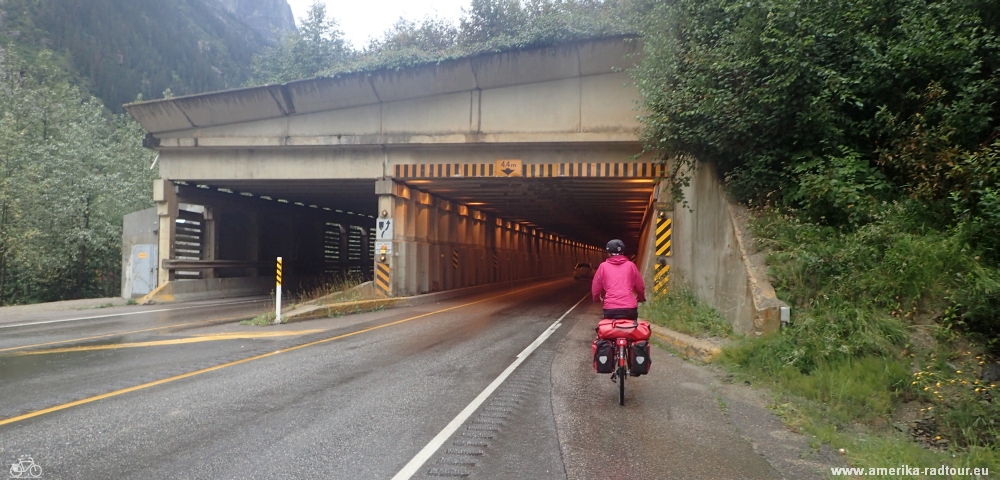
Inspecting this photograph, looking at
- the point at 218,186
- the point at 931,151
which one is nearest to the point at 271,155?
the point at 218,186

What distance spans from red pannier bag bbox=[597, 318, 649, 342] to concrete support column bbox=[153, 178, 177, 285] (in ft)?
67.1

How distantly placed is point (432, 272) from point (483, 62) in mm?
10357

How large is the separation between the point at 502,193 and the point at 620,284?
66.9ft

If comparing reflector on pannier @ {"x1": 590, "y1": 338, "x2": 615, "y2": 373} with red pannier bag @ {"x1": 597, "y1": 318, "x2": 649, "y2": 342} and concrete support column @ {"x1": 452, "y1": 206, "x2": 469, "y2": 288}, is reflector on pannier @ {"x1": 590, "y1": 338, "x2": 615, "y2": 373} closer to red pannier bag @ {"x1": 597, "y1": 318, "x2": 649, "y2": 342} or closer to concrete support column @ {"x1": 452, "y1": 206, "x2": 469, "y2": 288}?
red pannier bag @ {"x1": 597, "y1": 318, "x2": 649, "y2": 342}

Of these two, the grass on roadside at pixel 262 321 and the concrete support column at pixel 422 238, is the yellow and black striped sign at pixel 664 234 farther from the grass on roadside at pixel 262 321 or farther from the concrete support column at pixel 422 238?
the grass on roadside at pixel 262 321

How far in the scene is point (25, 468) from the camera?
15.3 ft

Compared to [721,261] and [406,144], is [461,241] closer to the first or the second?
[406,144]

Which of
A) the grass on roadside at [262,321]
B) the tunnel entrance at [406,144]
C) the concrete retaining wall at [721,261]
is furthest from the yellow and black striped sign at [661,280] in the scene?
the grass on roadside at [262,321]

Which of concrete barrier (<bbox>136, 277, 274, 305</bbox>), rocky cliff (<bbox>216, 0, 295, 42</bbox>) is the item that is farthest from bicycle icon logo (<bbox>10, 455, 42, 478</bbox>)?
rocky cliff (<bbox>216, 0, 295, 42</bbox>)

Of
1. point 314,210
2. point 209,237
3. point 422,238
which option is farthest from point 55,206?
point 422,238

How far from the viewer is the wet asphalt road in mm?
4891

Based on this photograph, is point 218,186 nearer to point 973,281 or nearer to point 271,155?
point 271,155

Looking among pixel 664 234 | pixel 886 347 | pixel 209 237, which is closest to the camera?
pixel 886 347

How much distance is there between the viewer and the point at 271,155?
2239cm
